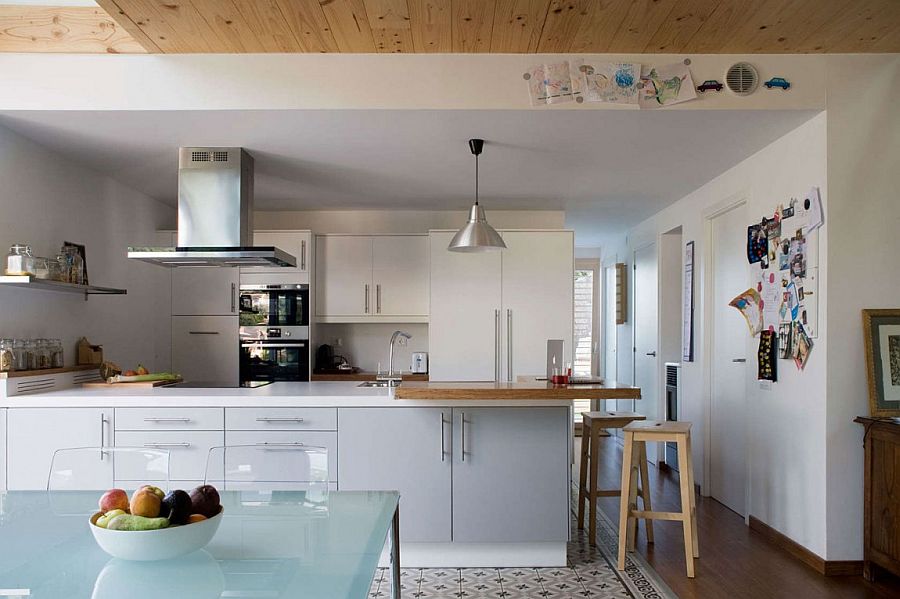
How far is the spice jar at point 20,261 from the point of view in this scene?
12.2 ft

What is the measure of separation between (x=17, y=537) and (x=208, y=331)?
4.30 meters

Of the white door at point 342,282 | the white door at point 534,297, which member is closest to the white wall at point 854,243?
the white door at point 534,297

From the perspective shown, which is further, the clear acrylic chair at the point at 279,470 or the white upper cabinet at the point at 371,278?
the white upper cabinet at the point at 371,278

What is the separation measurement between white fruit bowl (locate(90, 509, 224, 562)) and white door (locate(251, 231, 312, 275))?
445 centimetres

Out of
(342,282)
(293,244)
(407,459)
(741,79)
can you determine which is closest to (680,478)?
(407,459)

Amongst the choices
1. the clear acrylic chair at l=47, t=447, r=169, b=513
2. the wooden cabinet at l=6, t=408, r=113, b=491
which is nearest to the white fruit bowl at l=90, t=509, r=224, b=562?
the clear acrylic chair at l=47, t=447, r=169, b=513

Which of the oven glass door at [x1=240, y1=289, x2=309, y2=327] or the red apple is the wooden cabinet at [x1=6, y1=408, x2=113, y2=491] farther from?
the oven glass door at [x1=240, y1=289, x2=309, y2=327]

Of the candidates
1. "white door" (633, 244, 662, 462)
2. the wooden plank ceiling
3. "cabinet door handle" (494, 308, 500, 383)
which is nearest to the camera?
the wooden plank ceiling

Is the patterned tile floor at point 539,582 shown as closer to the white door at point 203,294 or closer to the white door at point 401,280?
the white door at point 401,280

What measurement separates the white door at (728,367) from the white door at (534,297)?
1.19 metres

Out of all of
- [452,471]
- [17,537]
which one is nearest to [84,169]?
[452,471]

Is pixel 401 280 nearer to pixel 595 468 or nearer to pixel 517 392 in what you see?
pixel 595 468

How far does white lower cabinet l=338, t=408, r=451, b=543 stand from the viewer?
371cm

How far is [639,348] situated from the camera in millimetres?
7188
